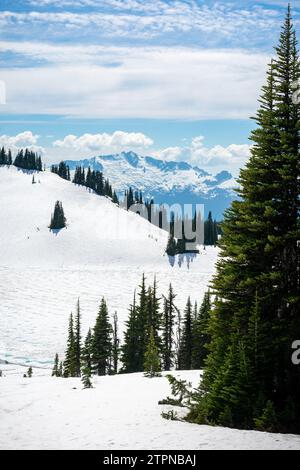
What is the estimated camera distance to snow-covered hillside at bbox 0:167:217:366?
85250 millimetres

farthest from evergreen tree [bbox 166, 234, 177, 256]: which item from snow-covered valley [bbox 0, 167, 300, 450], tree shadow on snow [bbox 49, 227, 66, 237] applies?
tree shadow on snow [bbox 49, 227, 66, 237]

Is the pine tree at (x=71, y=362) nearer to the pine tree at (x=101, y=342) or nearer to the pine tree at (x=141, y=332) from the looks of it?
the pine tree at (x=101, y=342)

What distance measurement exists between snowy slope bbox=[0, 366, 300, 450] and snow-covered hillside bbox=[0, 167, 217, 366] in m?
45.4

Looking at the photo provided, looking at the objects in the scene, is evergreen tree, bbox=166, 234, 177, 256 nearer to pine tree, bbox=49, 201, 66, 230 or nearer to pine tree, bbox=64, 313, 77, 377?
pine tree, bbox=49, 201, 66, 230

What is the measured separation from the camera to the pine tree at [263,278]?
17031 millimetres

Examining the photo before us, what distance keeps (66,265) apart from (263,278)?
412ft

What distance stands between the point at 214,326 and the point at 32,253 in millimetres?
134089

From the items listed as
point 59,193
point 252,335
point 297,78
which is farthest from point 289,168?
point 59,193

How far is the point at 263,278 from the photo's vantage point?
17969 mm

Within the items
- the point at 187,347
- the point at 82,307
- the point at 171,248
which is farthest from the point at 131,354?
the point at 171,248

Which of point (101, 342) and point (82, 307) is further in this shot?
point (82, 307)

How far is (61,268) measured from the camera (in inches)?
5335

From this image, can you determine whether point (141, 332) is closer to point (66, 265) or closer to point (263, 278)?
point (263, 278)
